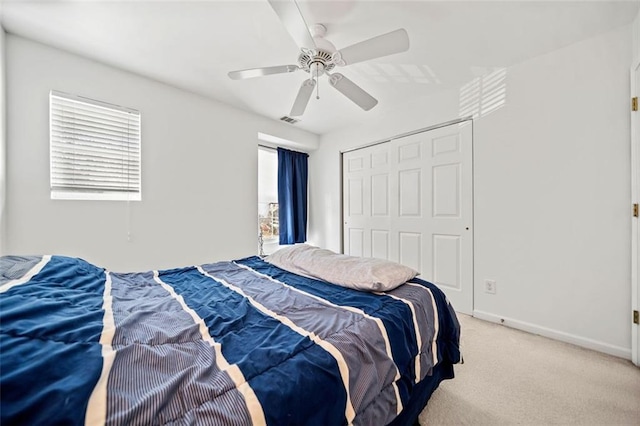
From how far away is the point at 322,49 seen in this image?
5.42 feet

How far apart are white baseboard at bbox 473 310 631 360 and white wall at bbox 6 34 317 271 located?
110 inches

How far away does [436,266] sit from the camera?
2914 millimetres

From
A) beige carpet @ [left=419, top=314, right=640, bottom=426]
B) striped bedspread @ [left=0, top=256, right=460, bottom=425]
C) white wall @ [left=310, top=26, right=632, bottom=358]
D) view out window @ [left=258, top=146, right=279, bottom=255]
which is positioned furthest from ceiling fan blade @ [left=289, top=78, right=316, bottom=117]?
beige carpet @ [left=419, top=314, right=640, bottom=426]

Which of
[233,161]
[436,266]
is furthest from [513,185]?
[233,161]

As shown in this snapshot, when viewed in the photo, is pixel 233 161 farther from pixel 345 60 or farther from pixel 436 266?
pixel 436 266

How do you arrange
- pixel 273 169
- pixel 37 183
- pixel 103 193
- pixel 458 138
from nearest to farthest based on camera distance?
pixel 37 183 < pixel 103 193 < pixel 458 138 < pixel 273 169

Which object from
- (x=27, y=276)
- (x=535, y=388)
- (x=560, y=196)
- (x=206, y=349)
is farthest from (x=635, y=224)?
(x=27, y=276)

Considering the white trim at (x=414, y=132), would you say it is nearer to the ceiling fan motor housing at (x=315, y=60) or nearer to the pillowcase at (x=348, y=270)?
the ceiling fan motor housing at (x=315, y=60)

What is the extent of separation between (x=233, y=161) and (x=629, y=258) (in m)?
3.72

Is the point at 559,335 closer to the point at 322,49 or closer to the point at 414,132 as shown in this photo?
the point at 414,132

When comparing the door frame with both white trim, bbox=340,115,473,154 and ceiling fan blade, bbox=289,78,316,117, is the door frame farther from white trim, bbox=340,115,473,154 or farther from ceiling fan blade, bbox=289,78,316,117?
ceiling fan blade, bbox=289,78,316,117

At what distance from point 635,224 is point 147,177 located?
13.2 feet

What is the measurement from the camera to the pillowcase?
137 centimetres

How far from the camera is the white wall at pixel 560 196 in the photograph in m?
1.90
